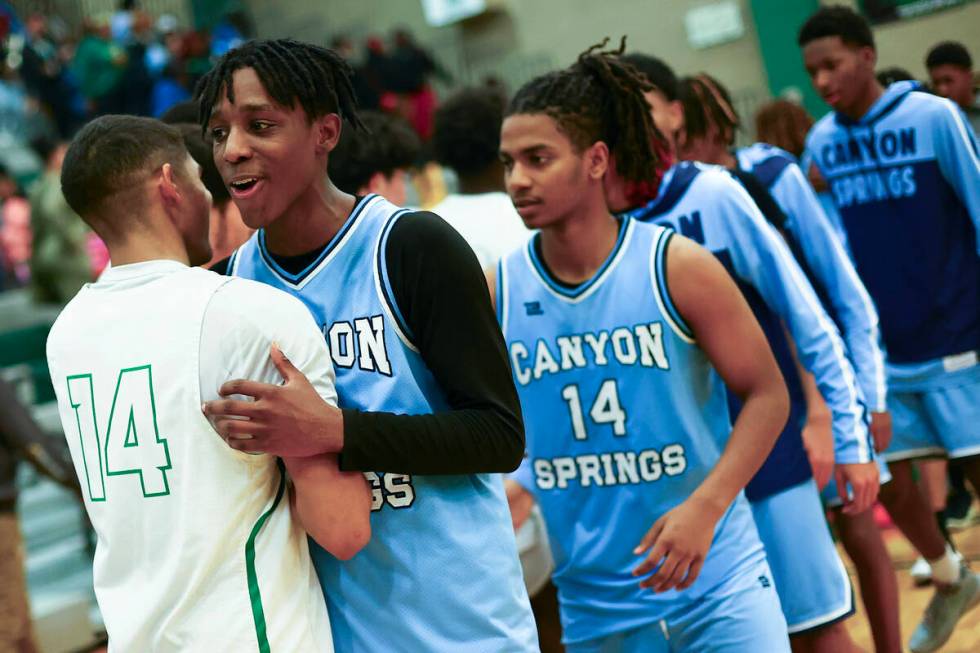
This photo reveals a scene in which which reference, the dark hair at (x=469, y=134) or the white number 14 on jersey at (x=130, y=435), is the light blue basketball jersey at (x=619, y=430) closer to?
the white number 14 on jersey at (x=130, y=435)

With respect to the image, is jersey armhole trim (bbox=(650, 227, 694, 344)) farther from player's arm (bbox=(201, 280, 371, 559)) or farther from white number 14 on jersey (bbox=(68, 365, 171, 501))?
white number 14 on jersey (bbox=(68, 365, 171, 501))

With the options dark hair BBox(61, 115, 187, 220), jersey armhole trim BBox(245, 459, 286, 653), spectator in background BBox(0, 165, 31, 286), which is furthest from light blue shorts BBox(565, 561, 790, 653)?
spectator in background BBox(0, 165, 31, 286)

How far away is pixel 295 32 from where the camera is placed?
59.0 feet

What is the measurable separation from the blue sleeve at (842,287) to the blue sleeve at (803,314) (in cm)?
45

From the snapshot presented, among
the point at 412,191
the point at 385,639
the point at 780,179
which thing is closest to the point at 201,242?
the point at 385,639

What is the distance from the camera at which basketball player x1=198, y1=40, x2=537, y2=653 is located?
6.47ft

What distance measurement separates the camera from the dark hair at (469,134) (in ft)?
13.5

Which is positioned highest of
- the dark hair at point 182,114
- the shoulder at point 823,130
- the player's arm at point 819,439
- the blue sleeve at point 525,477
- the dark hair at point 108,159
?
the dark hair at point 182,114

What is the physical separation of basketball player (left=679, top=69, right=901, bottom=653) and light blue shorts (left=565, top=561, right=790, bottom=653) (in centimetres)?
87

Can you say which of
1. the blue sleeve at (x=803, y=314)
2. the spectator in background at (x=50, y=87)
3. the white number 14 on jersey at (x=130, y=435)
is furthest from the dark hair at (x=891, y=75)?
→ the spectator in background at (x=50, y=87)

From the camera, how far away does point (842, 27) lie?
169 inches

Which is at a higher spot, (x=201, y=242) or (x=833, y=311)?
(x=201, y=242)

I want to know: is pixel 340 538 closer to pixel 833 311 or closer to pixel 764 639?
pixel 764 639

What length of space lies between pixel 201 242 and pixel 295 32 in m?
16.6
